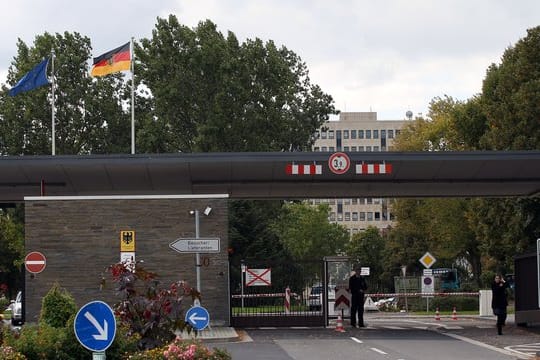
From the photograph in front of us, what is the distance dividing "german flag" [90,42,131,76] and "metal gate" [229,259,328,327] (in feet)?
33.7

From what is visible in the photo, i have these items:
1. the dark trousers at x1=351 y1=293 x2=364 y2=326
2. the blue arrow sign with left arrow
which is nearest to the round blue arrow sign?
the blue arrow sign with left arrow

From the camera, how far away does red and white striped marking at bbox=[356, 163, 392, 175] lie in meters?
31.8

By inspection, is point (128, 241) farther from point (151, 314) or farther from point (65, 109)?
point (65, 109)

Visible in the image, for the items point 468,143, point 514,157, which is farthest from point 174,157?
point 468,143

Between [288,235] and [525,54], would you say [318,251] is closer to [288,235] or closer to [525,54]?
[288,235]

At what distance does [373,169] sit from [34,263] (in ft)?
33.8

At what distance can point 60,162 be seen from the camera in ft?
102

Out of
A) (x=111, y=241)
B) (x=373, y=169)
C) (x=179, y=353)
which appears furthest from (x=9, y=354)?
(x=373, y=169)

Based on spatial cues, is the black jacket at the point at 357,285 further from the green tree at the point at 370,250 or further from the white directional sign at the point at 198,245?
the green tree at the point at 370,250

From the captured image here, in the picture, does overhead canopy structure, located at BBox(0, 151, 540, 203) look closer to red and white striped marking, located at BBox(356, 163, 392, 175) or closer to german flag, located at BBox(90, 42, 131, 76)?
red and white striped marking, located at BBox(356, 163, 392, 175)

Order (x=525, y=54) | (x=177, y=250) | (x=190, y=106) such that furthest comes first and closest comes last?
(x=190, y=106) < (x=525, y=54) < (x=177, y=250)

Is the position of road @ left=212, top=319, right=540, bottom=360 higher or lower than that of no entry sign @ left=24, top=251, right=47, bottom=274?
lower

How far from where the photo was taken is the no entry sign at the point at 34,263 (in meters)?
30.0

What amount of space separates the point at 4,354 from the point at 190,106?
184 ft
